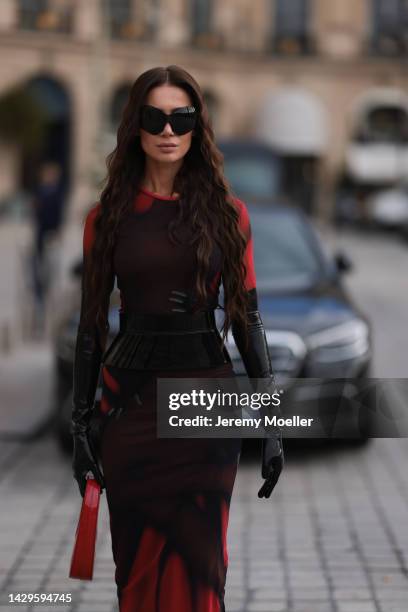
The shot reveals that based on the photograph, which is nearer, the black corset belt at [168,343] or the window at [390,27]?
the black corset belt at [168,343]

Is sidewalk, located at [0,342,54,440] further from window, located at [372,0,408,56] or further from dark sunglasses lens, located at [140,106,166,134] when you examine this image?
window, located at [372,0,408,56]

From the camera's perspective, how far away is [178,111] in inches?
127

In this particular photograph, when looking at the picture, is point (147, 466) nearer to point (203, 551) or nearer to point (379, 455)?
point (203, 551)

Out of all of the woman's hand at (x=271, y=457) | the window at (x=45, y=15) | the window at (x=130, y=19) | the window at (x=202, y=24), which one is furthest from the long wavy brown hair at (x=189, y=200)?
the window at (x=202, y=24)

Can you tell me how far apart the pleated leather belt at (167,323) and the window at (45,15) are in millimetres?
46828

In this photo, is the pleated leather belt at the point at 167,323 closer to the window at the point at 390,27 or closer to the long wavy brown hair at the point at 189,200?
the long wavy brown hair at the point at 189,200

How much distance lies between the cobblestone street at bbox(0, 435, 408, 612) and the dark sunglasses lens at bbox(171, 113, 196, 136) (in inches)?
85.6

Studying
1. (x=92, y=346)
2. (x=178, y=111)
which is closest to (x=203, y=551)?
(x=92, y=346)

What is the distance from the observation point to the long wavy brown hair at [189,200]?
10.6 feet

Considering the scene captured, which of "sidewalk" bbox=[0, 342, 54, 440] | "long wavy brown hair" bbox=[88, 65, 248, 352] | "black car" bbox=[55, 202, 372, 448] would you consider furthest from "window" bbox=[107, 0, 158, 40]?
"long wavy brown hair" bbox=[88, 65, 248, 352]

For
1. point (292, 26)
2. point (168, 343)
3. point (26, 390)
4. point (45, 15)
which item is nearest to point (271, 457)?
point (168, 343)

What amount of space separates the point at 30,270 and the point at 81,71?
35841 millimetres

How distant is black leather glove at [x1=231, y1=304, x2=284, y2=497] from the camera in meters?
3.31

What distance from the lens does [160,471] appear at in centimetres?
320
